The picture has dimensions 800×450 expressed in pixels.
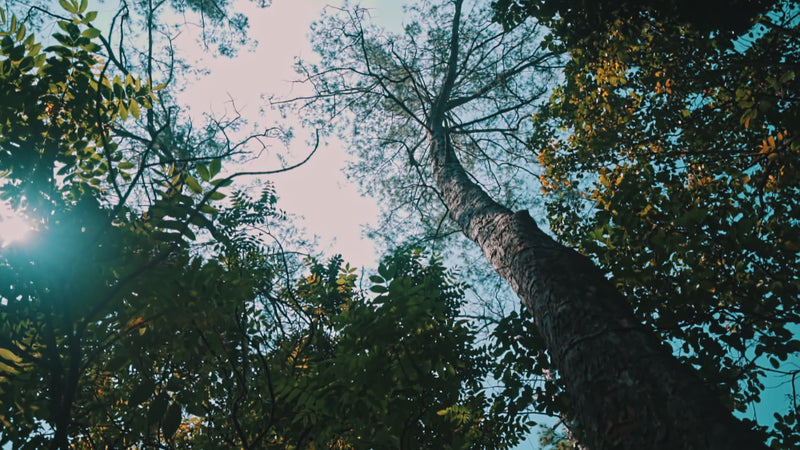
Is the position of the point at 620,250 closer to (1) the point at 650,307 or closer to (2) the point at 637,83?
(1) the point at 650,307

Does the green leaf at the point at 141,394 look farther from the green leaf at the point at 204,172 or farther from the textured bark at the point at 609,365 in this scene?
the textured bark at the point at 609,365

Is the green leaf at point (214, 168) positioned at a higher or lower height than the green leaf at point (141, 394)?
higher

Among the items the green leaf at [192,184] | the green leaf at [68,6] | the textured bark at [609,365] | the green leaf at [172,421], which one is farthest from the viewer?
the green leaf at [68,6]

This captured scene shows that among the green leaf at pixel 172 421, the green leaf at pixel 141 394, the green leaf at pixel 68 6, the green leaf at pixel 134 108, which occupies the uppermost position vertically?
the green leaf at pixel 68 6

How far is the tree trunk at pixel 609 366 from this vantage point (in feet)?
4.40

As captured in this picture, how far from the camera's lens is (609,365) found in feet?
5.51

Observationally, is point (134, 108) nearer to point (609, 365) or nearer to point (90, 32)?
point (90, 32)

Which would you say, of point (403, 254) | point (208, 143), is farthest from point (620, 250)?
point (208, 143)

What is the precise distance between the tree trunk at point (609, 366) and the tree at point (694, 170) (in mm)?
571

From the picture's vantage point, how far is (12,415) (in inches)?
71.4

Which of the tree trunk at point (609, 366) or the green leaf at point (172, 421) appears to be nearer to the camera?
the tree trunk at point (609, 366)

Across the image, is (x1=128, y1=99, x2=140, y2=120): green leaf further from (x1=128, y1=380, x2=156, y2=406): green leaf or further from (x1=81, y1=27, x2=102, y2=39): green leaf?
(x1=128, y1=380, x2=156, y2=406): green leaf

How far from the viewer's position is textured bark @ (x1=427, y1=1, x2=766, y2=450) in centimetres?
134

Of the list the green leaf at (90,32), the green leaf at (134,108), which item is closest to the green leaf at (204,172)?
the green leaf at (134,108)
